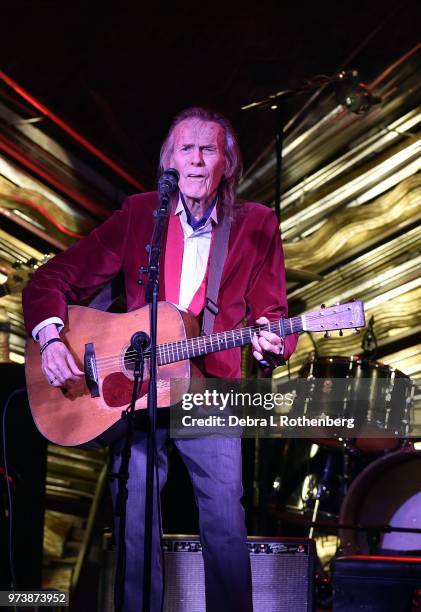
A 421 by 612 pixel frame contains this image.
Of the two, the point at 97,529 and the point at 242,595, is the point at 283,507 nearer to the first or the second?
the point at 97,529

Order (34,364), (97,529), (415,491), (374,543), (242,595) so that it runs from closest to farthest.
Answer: (242,595) < (34,364) < (374,543) < (415,491) < (97,529)

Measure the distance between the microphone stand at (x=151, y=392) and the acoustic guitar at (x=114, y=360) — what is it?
317 mm

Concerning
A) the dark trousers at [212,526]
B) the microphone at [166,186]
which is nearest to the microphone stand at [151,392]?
the microphone at [166,186]

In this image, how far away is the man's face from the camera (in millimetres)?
3525

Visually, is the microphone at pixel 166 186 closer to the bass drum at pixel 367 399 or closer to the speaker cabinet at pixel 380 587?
the speaker cabinet at pixel 380 587

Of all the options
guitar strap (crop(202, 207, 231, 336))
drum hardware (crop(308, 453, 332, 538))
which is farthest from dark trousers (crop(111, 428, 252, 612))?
drum hardware (crop(308, 453, 332, 538))

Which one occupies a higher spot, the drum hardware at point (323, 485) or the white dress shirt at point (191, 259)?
the white dress shirt at point (191, 259)

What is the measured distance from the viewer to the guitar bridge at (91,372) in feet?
11.2

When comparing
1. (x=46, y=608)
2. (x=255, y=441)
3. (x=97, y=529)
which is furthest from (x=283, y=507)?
(x=46, y=608)

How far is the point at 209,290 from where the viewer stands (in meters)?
3.39

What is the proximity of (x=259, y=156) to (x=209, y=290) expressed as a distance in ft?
11.5

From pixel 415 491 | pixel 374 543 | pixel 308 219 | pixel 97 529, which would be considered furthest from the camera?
pixel 308 219

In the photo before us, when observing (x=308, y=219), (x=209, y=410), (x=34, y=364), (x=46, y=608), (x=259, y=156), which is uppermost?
(x=259, y=156)

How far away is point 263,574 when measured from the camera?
3.62 m
